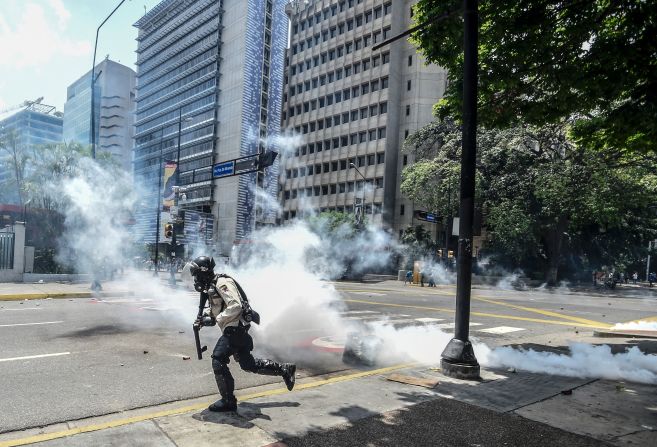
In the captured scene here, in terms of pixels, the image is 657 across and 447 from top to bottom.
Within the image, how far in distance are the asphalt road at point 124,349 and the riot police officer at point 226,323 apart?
0.96 metres

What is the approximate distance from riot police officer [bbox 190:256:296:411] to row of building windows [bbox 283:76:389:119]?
53.9 metres

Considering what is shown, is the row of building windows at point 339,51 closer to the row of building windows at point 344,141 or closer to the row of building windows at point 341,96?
the row of building windows at point 341,96

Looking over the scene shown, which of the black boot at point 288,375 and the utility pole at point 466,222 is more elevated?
the utility pole at point 466,222

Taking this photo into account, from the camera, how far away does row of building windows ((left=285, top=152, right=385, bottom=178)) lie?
55.8 m

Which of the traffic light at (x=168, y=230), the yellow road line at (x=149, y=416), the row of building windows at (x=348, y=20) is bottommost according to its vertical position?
the yellow road line at (x=149, y=416)

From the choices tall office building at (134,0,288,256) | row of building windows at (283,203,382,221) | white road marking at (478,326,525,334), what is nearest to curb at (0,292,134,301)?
white road marking at (478,326,525,334)

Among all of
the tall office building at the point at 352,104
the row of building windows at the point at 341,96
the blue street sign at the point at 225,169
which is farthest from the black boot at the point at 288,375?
the row of building windows at the point at 341,96

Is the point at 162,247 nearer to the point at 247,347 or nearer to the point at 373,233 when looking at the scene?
the point at 373,233

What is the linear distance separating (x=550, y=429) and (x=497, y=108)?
6202 mm

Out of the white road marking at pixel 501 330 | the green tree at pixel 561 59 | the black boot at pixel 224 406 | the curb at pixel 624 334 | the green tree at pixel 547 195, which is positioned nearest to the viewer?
the black boot at pixel 224 406

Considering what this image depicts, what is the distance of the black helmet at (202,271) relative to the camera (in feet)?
16.3

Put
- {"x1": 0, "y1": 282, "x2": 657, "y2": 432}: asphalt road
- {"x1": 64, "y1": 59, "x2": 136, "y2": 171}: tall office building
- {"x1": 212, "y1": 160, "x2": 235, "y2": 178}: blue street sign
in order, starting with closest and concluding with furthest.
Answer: {"x1": 0, "y1": 282, "x2": 657, "y2": 432}: asphalt road < {"x1": 212, "y1": 160, "x2": 235, "y2": 178}: blue street sign < {"x1": 64, "y1": 59, "x2": 136, "y2": 171}: tall office building

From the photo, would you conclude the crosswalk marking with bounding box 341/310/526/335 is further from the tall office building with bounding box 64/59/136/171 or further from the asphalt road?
the tall office building with bounding box 64/59/136/171

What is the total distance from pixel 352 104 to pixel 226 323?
56.7 metres
